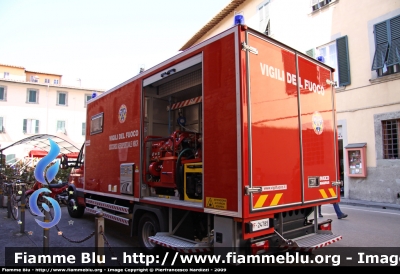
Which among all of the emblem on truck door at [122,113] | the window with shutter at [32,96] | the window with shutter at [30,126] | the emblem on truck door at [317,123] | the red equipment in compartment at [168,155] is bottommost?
the red equipment in compartment at [168,155]

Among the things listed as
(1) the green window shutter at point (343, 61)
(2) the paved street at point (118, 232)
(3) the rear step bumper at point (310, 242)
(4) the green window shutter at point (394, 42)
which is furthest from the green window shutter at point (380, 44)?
(3) the rear step bumper at point (310, 242)

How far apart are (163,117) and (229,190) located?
3.51 metres

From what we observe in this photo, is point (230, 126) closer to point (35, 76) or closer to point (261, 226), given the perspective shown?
point (261, 226)

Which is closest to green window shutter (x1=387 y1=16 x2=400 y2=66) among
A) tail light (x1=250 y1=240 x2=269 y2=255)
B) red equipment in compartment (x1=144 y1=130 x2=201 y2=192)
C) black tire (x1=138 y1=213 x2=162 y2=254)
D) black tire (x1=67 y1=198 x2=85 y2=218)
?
red equipment in compartment (x1=144 y1=130 x2=201 y2=192)

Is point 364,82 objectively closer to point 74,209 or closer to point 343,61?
point 343,61

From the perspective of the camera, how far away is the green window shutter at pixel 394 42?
450 inches

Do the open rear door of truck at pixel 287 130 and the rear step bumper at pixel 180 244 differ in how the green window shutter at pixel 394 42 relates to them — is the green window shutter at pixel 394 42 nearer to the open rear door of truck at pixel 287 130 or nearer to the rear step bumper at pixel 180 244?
the open rear door of truck at pixel 287 130

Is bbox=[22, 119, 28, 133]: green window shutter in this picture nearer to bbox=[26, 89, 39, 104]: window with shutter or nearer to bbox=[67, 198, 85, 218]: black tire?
bbox=[26, 89, 39, 104]: window with shutter

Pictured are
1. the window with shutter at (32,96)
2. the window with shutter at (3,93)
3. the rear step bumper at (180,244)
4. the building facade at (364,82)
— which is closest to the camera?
the rear step bumper at (180,244)

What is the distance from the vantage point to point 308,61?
512cm

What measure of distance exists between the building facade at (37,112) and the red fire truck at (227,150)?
24083 mm

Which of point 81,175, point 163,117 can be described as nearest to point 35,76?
point 81,175

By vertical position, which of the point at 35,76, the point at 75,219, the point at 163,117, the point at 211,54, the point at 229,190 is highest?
the point at 35,76

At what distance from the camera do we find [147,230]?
18.2 ft
